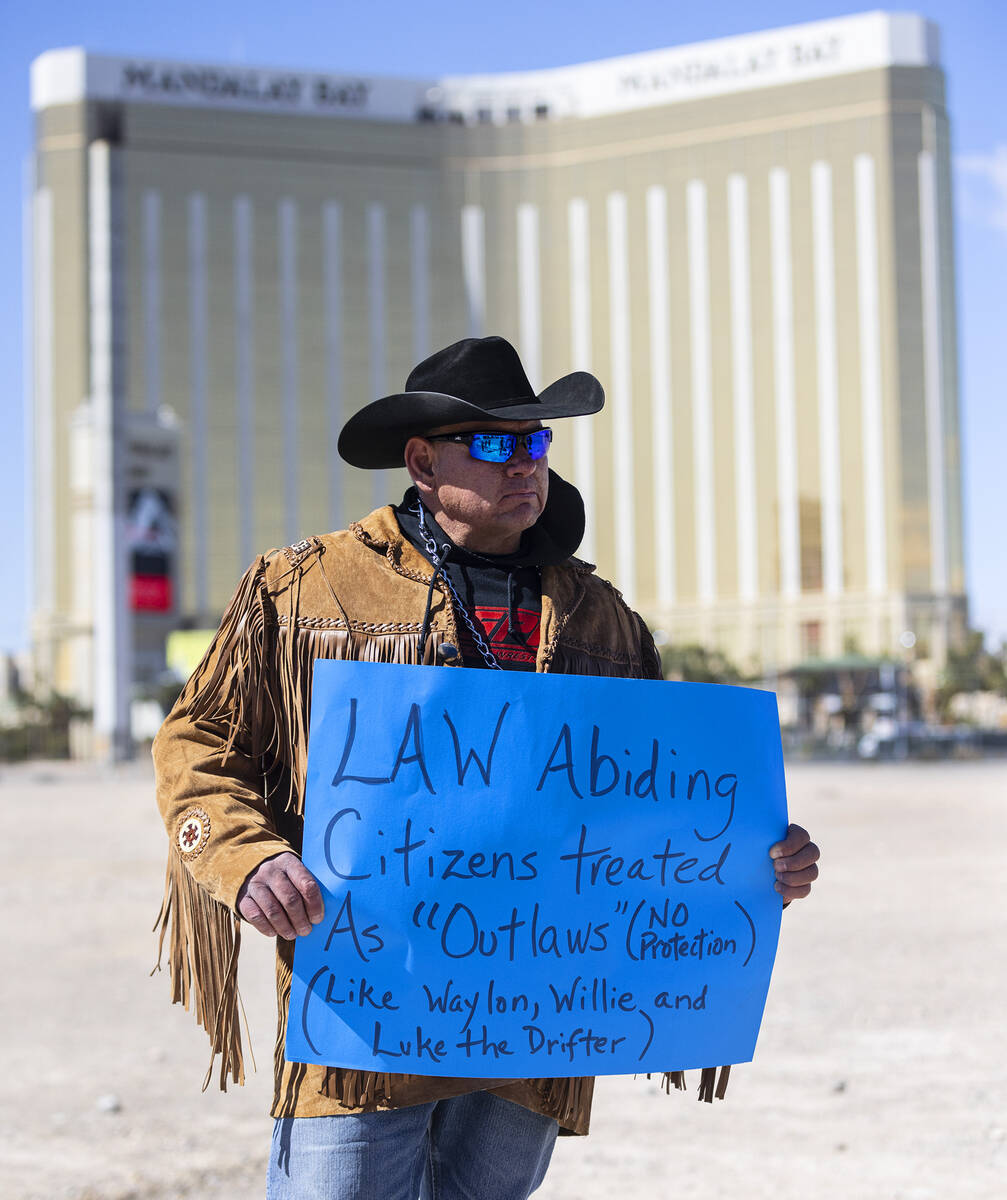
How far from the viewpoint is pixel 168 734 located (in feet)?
7.57

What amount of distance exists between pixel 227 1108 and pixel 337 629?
3.46 meters

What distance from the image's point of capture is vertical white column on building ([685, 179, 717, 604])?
81500 mm

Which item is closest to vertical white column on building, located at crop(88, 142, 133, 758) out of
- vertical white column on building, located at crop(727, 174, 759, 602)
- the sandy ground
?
vertical white column on building, located at crop(727, 174, 759, 602)

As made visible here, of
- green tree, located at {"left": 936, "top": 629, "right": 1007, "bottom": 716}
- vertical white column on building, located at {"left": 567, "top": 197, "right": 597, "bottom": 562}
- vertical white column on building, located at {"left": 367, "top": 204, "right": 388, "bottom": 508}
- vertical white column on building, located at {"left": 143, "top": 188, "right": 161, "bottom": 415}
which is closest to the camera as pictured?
green tree, located at {"left": 936, "top": 629, "right": 1007, "bottom": 716}

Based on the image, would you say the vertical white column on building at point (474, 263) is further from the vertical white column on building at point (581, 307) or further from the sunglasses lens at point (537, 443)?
the sunglasses lens at point (537, 443)

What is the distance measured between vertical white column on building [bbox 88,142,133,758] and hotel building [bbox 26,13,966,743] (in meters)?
24.7

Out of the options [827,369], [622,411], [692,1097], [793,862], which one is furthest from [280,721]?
[622,411]

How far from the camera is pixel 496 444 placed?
7.75ft

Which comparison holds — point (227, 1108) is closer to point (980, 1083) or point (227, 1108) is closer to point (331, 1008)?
point (980, 1083)

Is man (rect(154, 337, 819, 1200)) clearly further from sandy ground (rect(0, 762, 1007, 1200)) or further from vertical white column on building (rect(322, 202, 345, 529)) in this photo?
vertical white column on building (rect(322, 202, 345, 529))

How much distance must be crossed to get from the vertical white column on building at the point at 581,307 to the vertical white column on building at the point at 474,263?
17.7 feet

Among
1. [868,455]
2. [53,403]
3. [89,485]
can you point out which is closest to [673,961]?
[89,485]

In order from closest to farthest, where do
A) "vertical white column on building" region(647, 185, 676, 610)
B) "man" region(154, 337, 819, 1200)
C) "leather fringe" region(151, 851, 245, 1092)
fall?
"man" region(154, 337, 819, 1200) < "leather fringe" region(151, 851, 245, 1092) < "vertical white column on building" region(647, 185, 676, 610)

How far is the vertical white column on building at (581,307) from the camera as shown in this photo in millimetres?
83688
